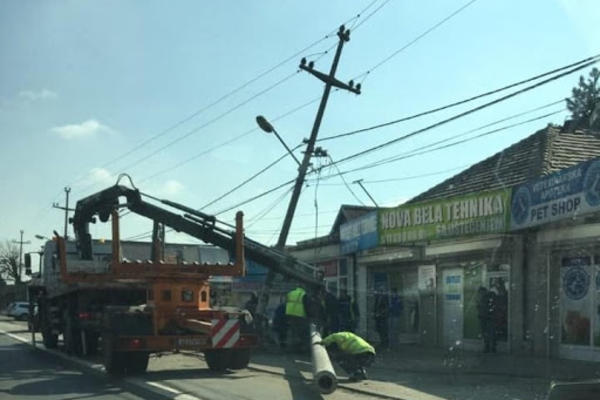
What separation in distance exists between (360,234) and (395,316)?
246 cm

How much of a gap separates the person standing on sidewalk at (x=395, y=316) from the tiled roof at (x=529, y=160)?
3.14 meters

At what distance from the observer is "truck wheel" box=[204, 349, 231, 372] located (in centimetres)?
1449

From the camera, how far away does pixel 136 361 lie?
1394 cm

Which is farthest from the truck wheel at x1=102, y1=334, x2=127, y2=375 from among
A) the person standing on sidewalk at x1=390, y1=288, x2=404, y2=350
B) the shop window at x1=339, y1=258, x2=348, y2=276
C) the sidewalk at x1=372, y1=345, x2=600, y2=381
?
the shop window at x1=339, y1=258, x2=348, y2=276

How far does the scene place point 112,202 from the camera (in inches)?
765

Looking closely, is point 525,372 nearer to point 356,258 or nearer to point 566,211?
point 566,211

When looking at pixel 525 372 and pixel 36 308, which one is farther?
pixel 36 308

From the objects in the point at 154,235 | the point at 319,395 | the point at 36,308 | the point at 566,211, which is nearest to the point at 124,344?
the point at 319,395

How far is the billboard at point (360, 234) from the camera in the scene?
19.9 metres

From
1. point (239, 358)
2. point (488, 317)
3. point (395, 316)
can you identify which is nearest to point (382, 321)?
point (395, 316)

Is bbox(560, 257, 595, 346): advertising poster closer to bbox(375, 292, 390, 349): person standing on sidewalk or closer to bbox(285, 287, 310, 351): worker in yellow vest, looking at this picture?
bbox(375, 292, 390, 349): person standing on sidewalk

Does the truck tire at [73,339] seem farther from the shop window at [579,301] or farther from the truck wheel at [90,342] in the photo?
the shop window at [579,301]

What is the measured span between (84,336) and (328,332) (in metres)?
5.98

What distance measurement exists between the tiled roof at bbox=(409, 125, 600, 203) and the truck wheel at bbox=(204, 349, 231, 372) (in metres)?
7.83
